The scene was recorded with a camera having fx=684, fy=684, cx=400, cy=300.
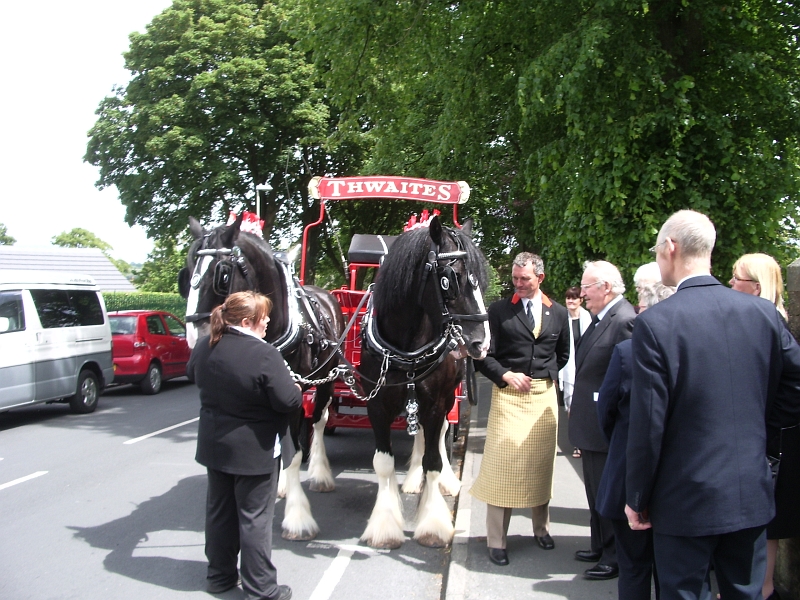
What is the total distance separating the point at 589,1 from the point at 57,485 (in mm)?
8264

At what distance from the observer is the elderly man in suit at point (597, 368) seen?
4027 millimetres

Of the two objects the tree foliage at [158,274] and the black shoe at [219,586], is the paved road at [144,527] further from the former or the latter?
the tree foliage at [158,274]

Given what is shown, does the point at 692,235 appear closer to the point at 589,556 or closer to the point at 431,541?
the point at 589,556

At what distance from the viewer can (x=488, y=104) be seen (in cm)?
1077

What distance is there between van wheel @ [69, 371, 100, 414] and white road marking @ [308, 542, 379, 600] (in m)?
7.72

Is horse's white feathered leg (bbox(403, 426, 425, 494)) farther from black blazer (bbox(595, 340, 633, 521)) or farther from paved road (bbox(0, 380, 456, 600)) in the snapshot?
black blazer (bbox(595, 340, 633, 521))

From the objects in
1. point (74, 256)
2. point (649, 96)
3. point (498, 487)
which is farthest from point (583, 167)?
point (74, 256)

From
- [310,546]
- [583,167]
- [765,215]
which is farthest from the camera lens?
[583,167]

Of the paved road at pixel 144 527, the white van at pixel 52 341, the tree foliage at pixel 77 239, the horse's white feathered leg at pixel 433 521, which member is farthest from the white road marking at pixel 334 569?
the tree foliage at pixel 77 239

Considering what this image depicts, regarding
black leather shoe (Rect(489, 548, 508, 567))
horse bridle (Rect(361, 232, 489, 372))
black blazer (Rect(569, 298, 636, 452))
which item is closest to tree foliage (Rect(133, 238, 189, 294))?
horse bridle (Rect(361, 232, 489, 372))

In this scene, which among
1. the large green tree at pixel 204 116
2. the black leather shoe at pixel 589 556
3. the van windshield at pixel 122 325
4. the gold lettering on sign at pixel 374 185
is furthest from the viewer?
the large green tree at pixel 204 116

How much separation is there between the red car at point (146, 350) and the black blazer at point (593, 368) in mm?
10292

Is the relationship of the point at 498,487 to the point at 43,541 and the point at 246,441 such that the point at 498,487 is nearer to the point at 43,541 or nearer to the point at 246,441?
the point at 246,441

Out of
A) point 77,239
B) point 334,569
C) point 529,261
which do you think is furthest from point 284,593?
point 77,239
